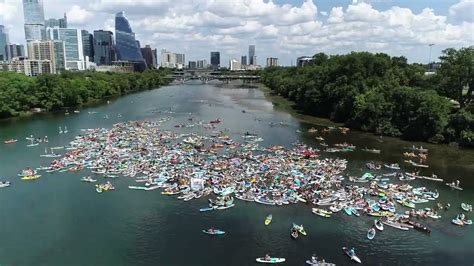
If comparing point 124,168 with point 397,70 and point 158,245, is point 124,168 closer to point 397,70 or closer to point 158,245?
point 158,245

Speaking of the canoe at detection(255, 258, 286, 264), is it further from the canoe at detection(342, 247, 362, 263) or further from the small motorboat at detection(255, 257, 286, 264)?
the canoe at detection(342, 247, 362, 263)

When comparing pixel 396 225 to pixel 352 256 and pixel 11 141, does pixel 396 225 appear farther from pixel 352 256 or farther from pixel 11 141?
pixel 11 141

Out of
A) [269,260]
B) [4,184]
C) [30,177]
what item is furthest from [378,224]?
[4,184]

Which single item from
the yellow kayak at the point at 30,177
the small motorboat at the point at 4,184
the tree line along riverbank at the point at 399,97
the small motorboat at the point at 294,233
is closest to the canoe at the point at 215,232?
the small motorboat at the point at 294,233

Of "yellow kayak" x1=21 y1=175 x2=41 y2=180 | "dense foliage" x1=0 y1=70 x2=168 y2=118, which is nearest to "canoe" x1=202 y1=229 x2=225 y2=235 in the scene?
"yellow kayak" x1=21 y1=175 x2=41 y2=180

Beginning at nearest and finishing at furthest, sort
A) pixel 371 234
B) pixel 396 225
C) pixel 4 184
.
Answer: pixel 371 234, pixel 396 225, pixel 4 184

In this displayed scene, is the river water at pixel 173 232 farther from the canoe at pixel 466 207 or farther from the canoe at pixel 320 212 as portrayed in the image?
the canoe at pixel 466 207

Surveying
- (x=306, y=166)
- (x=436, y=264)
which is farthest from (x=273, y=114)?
(x=436, y=264)
